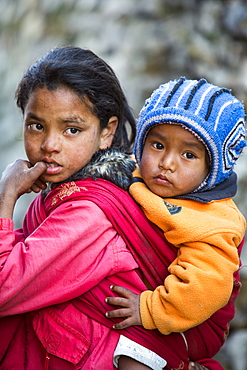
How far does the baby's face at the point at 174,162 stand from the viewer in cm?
212

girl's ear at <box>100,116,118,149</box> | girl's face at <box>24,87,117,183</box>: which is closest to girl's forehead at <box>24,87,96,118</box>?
girl's face at <box>24,87,117,183</box>

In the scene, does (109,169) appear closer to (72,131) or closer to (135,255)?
(72,131)

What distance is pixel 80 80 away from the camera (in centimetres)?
223

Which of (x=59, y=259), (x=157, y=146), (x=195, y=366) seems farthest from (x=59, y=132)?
(x=195, y=366)

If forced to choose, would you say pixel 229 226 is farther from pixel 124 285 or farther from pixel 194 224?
pixel 124 285

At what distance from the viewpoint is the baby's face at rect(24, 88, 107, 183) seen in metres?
2.21

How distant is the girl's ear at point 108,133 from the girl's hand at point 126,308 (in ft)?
2.28

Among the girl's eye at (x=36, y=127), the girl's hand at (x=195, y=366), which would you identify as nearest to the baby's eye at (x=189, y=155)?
the girl's eye at (x=36, y=127)

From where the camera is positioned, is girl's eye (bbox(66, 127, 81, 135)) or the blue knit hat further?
girl's eye (bbox(66, 127, 81, 135))

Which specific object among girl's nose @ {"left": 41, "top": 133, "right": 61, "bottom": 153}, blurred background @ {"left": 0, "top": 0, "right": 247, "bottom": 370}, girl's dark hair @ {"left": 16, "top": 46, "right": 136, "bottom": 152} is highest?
blurred background @ {"left": 0, "top": 0, "right": 247, "bottom": 370}

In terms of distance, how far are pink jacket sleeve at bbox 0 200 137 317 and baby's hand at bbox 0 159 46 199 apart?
0.67 ft

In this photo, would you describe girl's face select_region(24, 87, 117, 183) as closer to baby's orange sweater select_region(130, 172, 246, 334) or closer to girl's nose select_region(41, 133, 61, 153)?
girl's nose select_region(41, 133, 61, 153)

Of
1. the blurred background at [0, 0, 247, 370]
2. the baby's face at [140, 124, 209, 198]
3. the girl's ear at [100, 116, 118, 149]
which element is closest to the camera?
the baby's face at [140, 124, 209, 198]

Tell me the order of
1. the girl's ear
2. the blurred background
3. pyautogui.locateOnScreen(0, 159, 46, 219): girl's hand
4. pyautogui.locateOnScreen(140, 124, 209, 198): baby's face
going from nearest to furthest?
pyautogui.locateOnScreen(140, 124, 209, 198): baby's face, pyautogui.locateOnScreen(0, 159, 46, 219): girl's hand, the girl's ear, the blurred background
